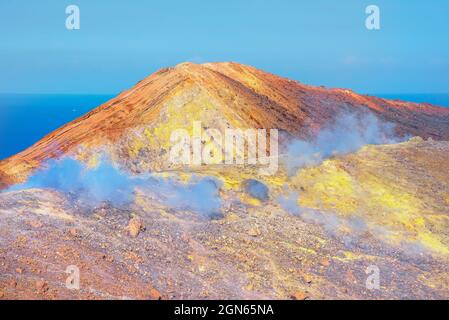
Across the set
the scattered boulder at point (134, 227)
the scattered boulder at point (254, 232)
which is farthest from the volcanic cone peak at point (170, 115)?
the scattered boulder at point (254, 232)

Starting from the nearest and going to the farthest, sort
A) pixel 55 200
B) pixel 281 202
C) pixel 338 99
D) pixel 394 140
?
pixel 55 200
pixel 281 202
pixel 394 140
pixel 338 99

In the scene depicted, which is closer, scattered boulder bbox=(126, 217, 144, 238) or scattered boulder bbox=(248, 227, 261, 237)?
scattered boulder bbox=(126, 217, 144, 238)

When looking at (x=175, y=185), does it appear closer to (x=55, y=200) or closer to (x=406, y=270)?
(x=55, y=200)

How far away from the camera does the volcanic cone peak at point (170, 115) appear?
66.9 ft

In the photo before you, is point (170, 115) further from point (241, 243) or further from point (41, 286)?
point (41, 286)

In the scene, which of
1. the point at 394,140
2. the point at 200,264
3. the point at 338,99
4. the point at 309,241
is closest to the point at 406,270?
the point at 309,241

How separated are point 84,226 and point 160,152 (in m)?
7.72

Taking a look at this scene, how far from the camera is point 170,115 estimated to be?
869 inches

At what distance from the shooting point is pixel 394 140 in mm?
30500

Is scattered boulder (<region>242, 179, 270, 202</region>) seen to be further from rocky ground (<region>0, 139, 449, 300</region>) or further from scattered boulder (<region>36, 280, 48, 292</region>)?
scattered boulder (<region>36, 280, 48, 292</region>)

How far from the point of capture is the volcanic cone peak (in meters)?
20.4

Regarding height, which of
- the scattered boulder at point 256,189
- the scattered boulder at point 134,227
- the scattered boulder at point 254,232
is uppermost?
the scattered boulder at point 256,189

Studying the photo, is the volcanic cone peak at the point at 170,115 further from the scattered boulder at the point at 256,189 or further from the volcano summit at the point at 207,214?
the scattered boulder at the point at 256,189

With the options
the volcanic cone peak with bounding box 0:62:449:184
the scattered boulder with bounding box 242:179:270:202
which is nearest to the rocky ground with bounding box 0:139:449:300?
the scattered boulder with bounding box 242:179:270:202
